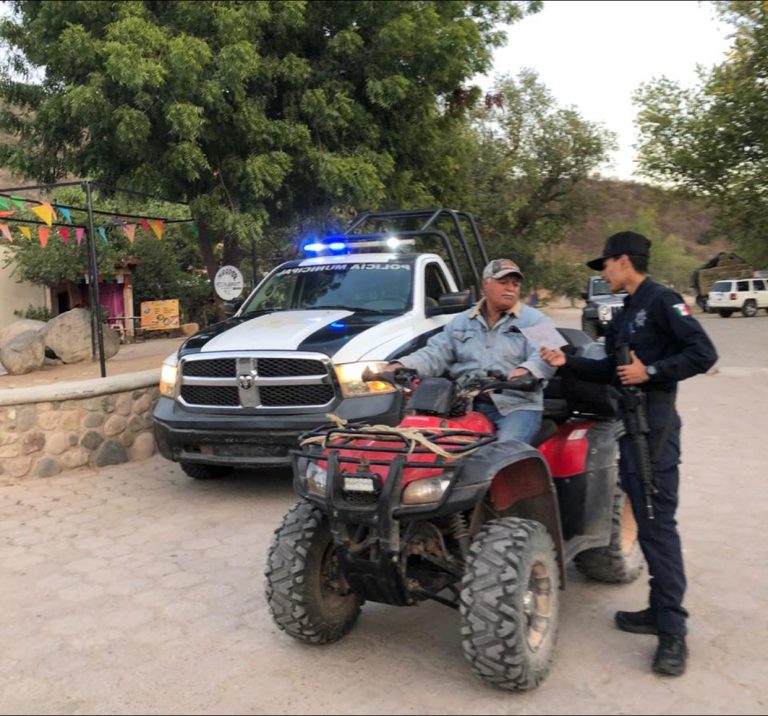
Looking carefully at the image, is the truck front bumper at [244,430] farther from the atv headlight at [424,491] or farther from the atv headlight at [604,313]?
the atv headlight at [604,313]

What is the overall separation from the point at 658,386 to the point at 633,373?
197mm

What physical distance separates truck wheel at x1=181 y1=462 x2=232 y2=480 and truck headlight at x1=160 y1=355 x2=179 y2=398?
0.69 meters

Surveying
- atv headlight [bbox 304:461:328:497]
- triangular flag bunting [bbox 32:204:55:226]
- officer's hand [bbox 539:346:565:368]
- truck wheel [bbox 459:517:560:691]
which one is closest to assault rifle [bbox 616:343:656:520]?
officer's hand [bbox 539:346:565:368]

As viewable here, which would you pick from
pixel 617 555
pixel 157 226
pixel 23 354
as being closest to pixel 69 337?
pixel 23 354

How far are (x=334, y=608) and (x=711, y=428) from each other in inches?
263

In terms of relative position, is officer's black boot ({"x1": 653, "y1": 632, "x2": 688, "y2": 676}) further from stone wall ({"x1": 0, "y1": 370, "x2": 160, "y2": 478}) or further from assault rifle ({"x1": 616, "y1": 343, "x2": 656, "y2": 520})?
stone wall ({"x1": 0, "y1": 370, "x2": 160, "y2": 478})

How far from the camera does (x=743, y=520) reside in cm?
546

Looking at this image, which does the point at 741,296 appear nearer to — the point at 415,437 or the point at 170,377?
the point at 170,377

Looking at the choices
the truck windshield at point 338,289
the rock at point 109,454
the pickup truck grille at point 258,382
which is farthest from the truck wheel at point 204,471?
the truck windshield at point 338,289

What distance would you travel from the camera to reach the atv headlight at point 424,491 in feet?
10.1

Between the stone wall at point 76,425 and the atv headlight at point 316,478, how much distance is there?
4.73m

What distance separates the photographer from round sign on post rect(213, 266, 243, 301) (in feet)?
39.6

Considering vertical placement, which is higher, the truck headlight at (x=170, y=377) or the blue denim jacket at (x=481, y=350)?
the blue denim jacket at (x=481, y=350)

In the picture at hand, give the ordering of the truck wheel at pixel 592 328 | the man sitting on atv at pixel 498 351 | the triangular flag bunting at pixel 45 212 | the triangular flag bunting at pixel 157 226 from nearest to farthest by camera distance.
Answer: the man sitting on atv at pixel 498 351 → the triangular flag bunting at pixel 45 212 → the triangular flag bunting at pixel 157 226 → the truck wheel at pixel 592 328
